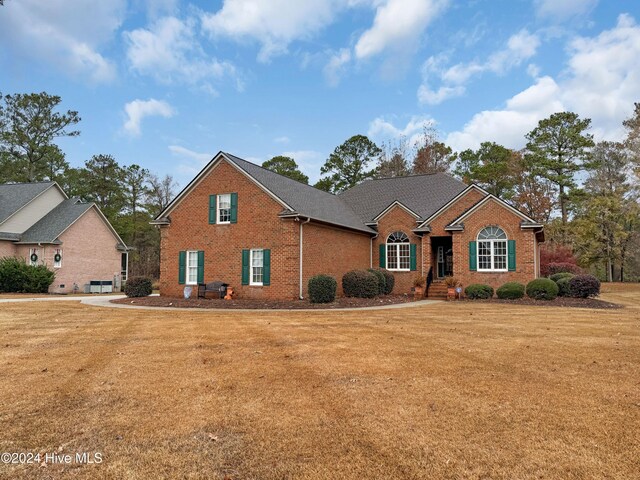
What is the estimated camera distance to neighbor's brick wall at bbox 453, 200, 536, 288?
Result: 2092 centimetres

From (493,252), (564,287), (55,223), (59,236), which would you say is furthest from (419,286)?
(55,223)

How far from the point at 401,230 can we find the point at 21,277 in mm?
23107

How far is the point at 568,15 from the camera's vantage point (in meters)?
15.2

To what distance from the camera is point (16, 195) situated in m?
31.4

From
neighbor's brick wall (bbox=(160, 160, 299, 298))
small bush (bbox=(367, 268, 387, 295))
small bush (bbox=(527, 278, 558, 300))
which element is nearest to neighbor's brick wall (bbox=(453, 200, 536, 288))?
small bush (bbox=(527, 278, 558, 300))

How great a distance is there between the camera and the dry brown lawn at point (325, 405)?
137 inches

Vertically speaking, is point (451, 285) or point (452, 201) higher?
point (452, 201)

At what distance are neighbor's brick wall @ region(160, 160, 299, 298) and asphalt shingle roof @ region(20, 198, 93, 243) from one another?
12331 mm

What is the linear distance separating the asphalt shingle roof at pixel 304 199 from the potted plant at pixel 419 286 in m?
4.13

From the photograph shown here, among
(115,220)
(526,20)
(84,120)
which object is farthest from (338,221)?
(84,120)

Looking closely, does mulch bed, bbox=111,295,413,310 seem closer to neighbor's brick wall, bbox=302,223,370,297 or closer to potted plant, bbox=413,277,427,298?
neighbor's brick wall, bbox=302,223,370,297

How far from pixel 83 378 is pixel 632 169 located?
44.4 meters

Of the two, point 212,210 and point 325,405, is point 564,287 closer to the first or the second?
point 212,210

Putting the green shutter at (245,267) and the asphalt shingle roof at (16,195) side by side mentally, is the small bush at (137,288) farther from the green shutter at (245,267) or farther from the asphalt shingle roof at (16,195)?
the asphalt shingle roof at (16,195)
